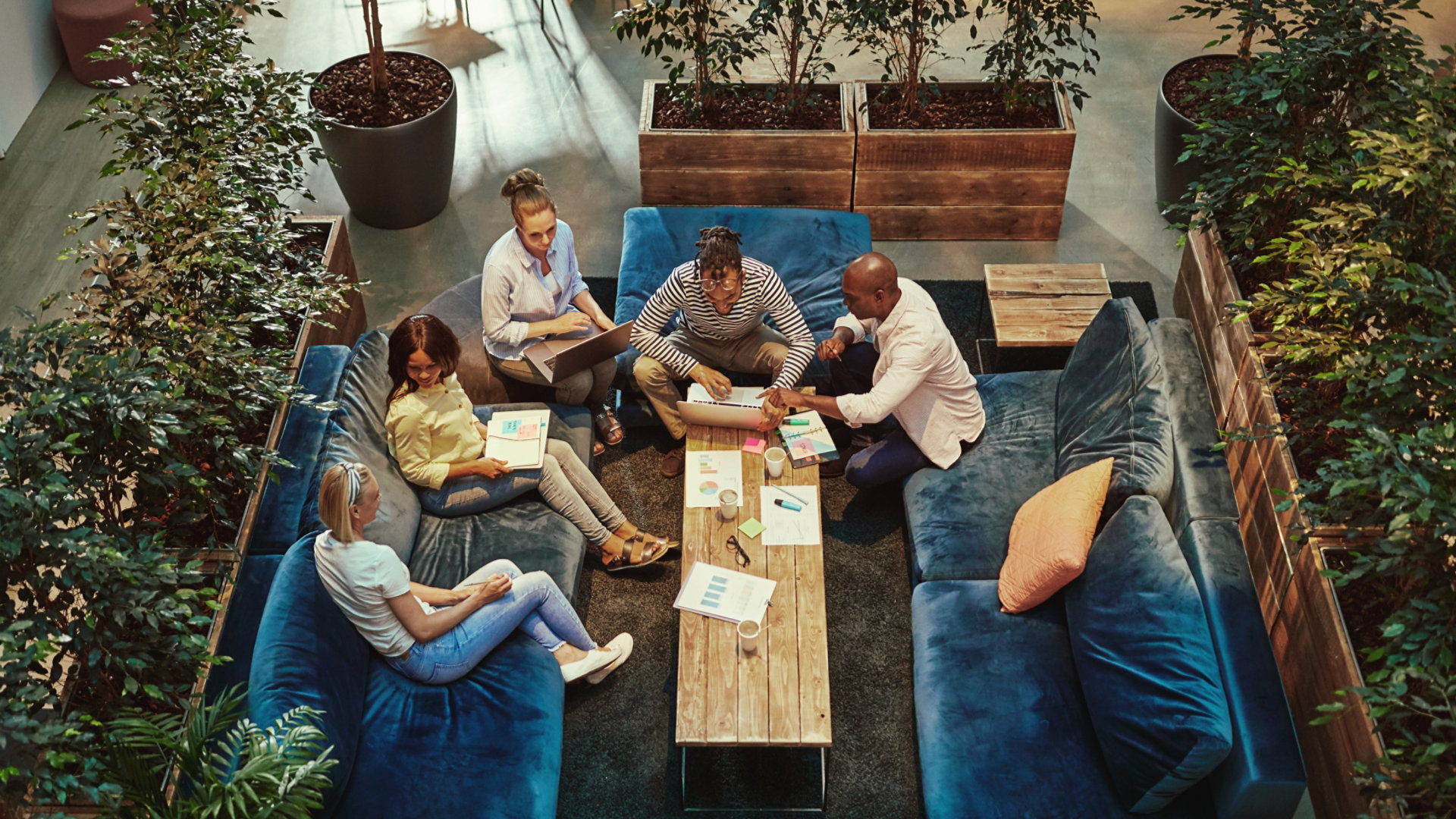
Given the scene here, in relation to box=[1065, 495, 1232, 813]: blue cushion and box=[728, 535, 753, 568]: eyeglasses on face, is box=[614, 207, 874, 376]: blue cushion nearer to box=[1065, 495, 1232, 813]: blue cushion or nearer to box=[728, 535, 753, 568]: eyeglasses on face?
box=[728, 535, 753, 568]: eyeglasses on face

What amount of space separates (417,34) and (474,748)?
5.75 metres

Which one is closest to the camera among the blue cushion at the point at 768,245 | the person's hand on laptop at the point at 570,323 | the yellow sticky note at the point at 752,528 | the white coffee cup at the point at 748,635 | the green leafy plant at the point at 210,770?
the green leafy plant at the point at 210,770

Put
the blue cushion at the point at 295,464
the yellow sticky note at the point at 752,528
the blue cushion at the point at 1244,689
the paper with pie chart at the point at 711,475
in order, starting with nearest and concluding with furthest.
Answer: the blue cushion at the point at 1244,689, the blue cushion at the point at 295,464, the yellow sticky note at the point at 752,528, the paper with pie chart at the point at 711,475

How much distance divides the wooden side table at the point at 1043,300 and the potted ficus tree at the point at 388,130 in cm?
305

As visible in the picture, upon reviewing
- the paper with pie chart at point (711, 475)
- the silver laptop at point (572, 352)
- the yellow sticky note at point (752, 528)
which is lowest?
the yellow sticky note at point (752, 528)

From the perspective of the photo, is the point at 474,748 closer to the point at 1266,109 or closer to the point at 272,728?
the point at 272,728

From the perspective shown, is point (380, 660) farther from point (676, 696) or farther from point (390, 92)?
point (390, 92)

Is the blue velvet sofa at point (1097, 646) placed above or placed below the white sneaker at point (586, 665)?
above

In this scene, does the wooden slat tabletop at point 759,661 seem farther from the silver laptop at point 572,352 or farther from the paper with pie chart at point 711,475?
the silver laptop at point 572,352

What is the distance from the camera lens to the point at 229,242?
13.4 ft

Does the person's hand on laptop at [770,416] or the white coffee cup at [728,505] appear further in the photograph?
the person's hand on laptop at [770,416]

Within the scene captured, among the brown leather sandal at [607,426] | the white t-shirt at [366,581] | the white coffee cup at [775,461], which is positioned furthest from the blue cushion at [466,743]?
the brown leather sandal at [607,426]

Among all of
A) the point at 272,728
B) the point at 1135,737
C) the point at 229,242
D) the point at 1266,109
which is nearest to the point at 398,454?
the point at 229,242

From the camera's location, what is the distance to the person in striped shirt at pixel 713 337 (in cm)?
479
